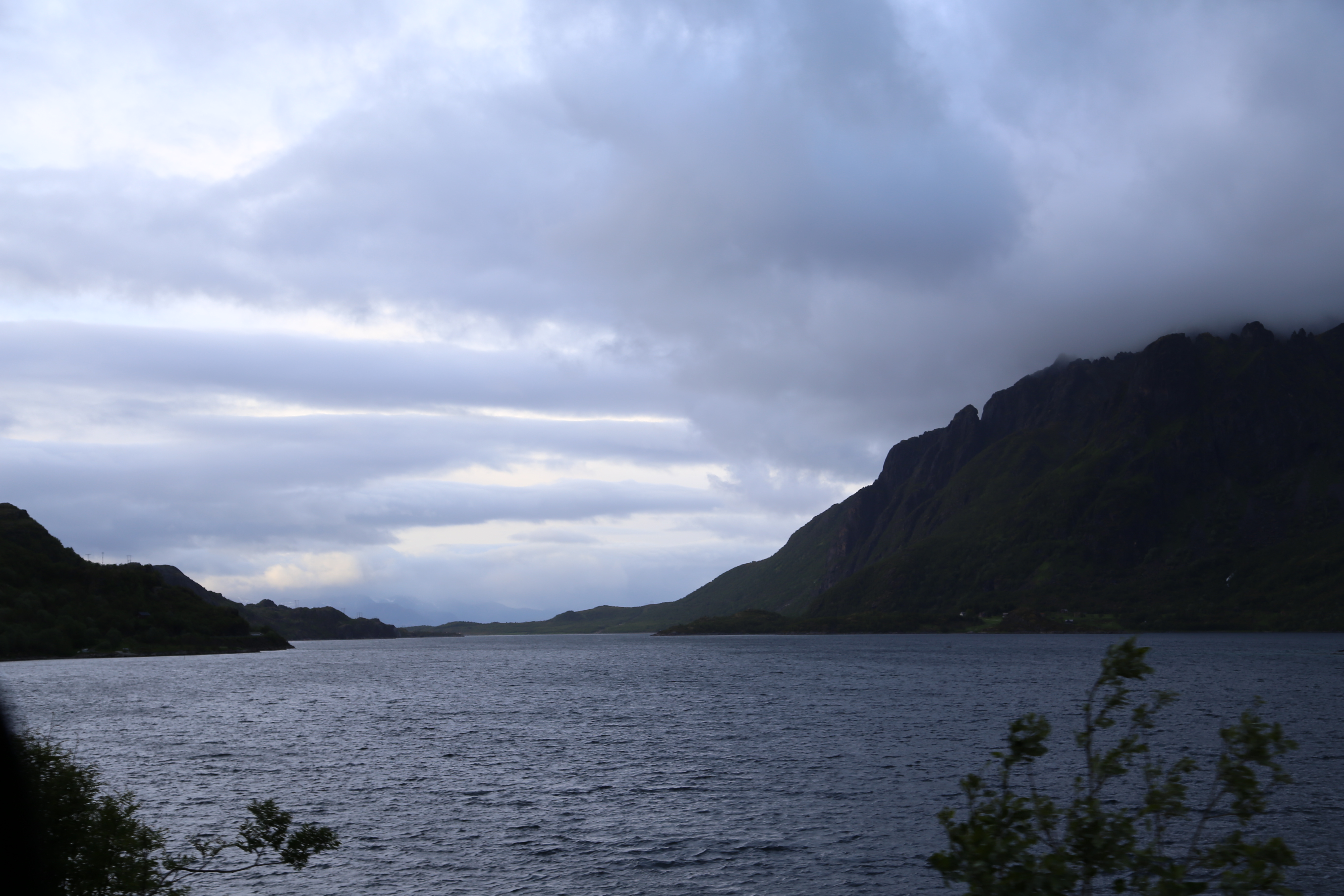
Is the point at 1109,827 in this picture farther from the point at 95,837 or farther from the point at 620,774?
the point at 620,774

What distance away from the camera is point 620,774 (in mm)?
76812

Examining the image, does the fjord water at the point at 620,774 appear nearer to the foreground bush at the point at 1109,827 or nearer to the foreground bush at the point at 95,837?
the foreground bush at the point at 95,837

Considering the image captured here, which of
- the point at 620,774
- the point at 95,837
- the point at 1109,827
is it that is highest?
the point at 1109,827

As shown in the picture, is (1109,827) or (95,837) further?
(95,837)

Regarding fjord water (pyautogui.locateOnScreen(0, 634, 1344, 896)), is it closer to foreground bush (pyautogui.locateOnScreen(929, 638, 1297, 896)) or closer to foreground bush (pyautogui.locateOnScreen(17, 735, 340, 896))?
foreground bush (pyautogui.locateOnScreen(17, 735, 340, 896))

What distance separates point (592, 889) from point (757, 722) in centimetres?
6897

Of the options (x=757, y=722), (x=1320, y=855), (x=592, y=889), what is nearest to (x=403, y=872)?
(x=592, y=889)

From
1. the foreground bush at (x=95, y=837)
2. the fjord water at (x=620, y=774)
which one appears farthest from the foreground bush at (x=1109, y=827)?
the fjord water at (x=620, y=774)

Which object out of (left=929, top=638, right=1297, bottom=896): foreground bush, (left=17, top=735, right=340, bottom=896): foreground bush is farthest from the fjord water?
(left=929, top=638, right=1297, bottom=896): foreground bush

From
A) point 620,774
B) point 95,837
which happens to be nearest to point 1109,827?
point 95,837

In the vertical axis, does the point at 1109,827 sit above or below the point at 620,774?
above

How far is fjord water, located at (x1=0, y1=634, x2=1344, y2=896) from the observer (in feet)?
160

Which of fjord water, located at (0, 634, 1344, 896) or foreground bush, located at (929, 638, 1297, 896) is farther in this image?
fjord water, located at (0, 634, 1344, 896)

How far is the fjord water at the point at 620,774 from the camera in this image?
1925 inches
